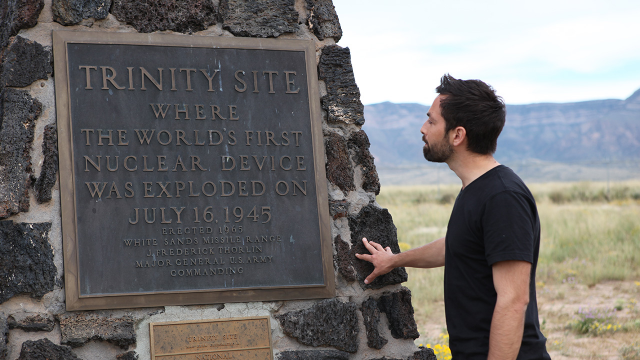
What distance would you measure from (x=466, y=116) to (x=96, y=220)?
1.58 meters

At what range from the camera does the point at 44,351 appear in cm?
235

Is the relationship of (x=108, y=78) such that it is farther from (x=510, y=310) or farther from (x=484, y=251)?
(x=510, y=310)

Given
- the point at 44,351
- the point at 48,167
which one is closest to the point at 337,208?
the point at 48,167

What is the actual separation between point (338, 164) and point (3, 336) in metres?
1.61

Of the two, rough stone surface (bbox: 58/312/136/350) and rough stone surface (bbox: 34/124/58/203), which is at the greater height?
rough stone surface (bbox: 34/124/58/203)

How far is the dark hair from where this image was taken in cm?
225

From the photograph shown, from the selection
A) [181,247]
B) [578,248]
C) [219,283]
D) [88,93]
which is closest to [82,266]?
[181,247]

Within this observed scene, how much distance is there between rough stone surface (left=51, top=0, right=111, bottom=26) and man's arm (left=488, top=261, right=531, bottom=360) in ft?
6.57

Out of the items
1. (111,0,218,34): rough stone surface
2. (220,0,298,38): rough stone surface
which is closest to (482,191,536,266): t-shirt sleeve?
(220,0,298,38): rough stone surface

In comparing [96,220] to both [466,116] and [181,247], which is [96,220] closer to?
[181,247]

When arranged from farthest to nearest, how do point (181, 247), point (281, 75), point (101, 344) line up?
1. point (281, 75)
2. point (181, 247)
3. point (101, 344)

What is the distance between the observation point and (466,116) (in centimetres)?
227

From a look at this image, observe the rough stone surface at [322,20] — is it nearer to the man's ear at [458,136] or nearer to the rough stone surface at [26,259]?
the man's ear at [458,136]

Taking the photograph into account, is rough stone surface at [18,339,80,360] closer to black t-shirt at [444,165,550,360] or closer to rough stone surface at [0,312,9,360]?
rough stone surface at [0,312,9,360]
